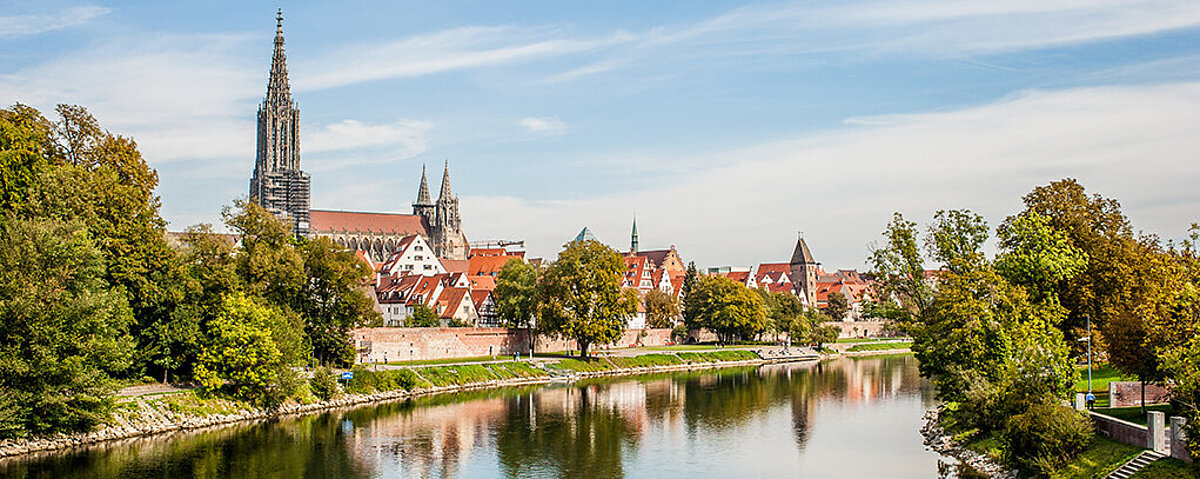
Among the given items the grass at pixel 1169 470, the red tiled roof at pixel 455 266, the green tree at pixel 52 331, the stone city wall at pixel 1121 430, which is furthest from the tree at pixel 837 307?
the grass at pixel 1169 470

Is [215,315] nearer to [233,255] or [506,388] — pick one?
[233,255]

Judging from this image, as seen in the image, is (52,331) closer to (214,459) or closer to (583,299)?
(214,459)

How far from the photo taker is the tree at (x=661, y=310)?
8962cm

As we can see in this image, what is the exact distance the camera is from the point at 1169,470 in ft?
76.1

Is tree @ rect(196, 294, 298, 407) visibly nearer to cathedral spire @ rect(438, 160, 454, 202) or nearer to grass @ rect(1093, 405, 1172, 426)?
grass @ rect(1093, 405, 1172, 426)

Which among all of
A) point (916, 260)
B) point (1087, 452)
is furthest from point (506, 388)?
point (1087, 452)

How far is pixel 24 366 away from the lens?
33.3 m

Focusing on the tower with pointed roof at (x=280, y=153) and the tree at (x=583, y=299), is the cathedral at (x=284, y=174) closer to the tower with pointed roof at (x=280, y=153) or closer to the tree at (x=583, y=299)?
the tower with pointed roof at (x=280, y=153)

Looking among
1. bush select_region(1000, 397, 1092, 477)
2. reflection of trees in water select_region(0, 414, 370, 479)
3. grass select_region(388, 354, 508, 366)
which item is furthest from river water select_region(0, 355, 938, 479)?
grass select_region(388, 354, 508, 366)

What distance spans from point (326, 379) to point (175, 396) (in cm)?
838

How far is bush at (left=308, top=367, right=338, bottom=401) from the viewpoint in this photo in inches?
1929

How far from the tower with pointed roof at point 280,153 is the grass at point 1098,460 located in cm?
11746

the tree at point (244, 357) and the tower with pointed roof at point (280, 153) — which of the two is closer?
the tree at point (244, 357)

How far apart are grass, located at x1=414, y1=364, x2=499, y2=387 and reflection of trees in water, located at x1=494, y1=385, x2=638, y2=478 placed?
7989 millimetres
